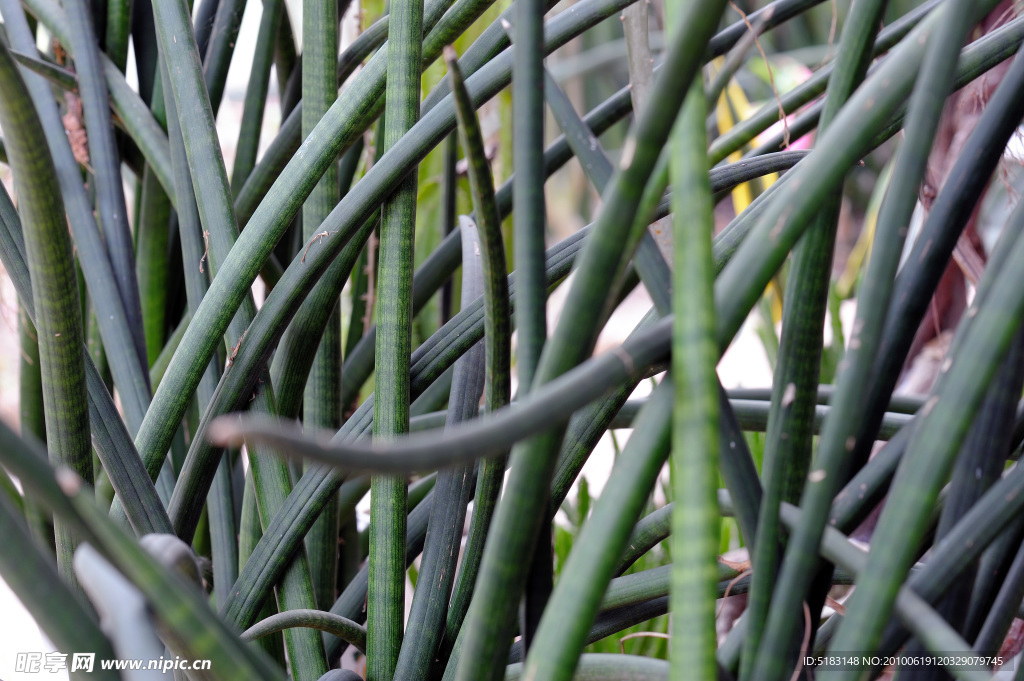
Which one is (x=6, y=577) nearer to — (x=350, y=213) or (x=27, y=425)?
(x=350, y=213)

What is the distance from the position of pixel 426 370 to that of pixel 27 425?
0.68 ft

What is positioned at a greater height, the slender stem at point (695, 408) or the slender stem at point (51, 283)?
the slender stem at point (51, 283)

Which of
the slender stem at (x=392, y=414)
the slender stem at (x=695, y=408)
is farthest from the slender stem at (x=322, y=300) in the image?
the slender stem at (x=695, y=408)

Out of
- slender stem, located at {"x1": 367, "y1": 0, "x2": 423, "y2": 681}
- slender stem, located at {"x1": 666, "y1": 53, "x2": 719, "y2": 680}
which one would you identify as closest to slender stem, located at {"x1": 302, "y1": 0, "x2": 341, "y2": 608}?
slender stem, located at {"x1": 367, "y1": 0, "x2": 423, "y2": 681}

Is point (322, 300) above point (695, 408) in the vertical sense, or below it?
above

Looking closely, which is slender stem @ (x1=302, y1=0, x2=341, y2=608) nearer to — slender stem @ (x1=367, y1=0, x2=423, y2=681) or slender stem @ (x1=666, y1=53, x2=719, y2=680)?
slender stem @ (x1=367, y1=0, x2=423, y2=681)

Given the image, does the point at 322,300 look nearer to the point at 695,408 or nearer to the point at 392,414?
the point at 392,414

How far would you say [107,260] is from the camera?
0.24 meters

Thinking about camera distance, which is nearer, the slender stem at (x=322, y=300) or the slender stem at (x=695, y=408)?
the slender stem at (x=695, y=408)

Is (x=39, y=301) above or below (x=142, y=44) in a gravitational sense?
below

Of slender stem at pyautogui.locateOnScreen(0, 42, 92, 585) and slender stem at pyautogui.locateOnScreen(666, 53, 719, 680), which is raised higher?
slender stem at pyautogui.locateOnScreen(0, 42, 92, 585)

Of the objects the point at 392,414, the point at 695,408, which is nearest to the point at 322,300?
the point at 392,414

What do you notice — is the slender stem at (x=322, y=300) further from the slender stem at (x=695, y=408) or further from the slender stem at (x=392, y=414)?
the slender stem at (x=695, y=408)

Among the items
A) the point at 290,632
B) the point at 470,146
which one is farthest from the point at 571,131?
the point at 290,632
